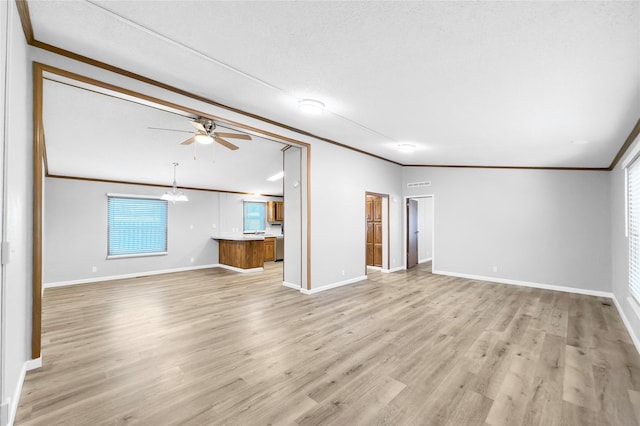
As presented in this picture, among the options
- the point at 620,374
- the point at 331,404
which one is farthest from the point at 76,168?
the point at 620,374

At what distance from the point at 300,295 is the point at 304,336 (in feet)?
5.58

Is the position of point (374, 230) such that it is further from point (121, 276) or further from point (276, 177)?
point (121, 276)

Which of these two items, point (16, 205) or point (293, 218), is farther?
point (293, 218)

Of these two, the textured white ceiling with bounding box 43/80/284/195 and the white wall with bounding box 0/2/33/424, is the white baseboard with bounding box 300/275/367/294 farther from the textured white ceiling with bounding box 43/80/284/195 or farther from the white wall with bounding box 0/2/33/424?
the white wall with bounding box 0/2/33/424

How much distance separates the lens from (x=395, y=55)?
2279 millimetres

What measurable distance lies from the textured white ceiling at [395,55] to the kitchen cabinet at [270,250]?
19.0ft

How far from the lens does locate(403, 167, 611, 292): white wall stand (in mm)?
5215

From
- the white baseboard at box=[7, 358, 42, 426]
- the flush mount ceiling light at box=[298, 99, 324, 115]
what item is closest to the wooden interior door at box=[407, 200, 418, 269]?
the flush mount ceiling light at box=[298, 99, 324, 115]

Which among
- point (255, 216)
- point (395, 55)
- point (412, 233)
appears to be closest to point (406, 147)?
point (395, 55)

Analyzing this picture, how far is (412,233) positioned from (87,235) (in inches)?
314

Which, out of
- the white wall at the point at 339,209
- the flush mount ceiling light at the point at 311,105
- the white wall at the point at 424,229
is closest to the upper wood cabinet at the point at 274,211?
the white wall at the point at 339,209

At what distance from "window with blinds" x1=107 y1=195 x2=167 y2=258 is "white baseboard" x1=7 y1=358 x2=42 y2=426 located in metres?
4.85

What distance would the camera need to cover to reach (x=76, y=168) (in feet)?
18.6

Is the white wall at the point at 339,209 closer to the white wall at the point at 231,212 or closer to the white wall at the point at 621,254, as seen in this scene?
the white wall at the point at 621,254
